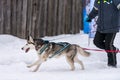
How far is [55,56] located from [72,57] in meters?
0.37

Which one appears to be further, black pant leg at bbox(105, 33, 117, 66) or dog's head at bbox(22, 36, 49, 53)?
black pant leg at bbox(105, 33, 117, 66)

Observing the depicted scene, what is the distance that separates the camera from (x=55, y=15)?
12508mm

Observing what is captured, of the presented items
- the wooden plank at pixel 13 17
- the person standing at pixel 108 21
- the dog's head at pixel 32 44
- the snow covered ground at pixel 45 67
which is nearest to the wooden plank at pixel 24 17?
the wooden plank at pixel 13 17

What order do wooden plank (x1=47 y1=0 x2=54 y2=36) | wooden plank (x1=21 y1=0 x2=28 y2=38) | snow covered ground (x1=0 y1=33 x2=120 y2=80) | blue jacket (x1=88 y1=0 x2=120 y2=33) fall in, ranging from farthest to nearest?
wooden plank (x1=47 y1=0 x2=54 y2=36) → wooden plank (x1=21 y1=0 x2=28 y2=38) → blue jacket (x1=88 y1=0 x2=120 y2=33) → snow covered ground (x1=0 y1=33 x2=120 y2=80)

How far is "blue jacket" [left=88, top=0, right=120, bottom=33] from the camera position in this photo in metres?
8.73

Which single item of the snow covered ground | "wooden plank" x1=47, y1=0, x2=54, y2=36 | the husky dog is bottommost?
the snow covered ground

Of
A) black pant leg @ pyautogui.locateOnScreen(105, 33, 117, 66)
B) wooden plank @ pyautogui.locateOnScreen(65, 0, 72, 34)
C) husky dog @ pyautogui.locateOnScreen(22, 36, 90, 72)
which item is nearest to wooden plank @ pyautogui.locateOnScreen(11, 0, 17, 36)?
wooden plank @ pyautogui.locateOnScreen(65, 0, 72, 34)

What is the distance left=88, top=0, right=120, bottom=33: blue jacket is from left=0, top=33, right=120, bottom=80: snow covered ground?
2.84 ft

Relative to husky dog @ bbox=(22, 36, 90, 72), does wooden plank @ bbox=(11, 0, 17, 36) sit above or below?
above

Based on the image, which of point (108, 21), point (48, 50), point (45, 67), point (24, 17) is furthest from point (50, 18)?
point (48, 50)

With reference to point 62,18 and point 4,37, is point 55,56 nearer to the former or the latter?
point 4,37

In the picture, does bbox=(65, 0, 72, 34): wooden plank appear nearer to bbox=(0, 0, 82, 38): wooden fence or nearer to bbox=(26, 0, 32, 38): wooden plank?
bbox=(0, 0, 82, 38): wooden fence

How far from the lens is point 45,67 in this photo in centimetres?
905

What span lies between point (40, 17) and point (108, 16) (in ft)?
12.3
